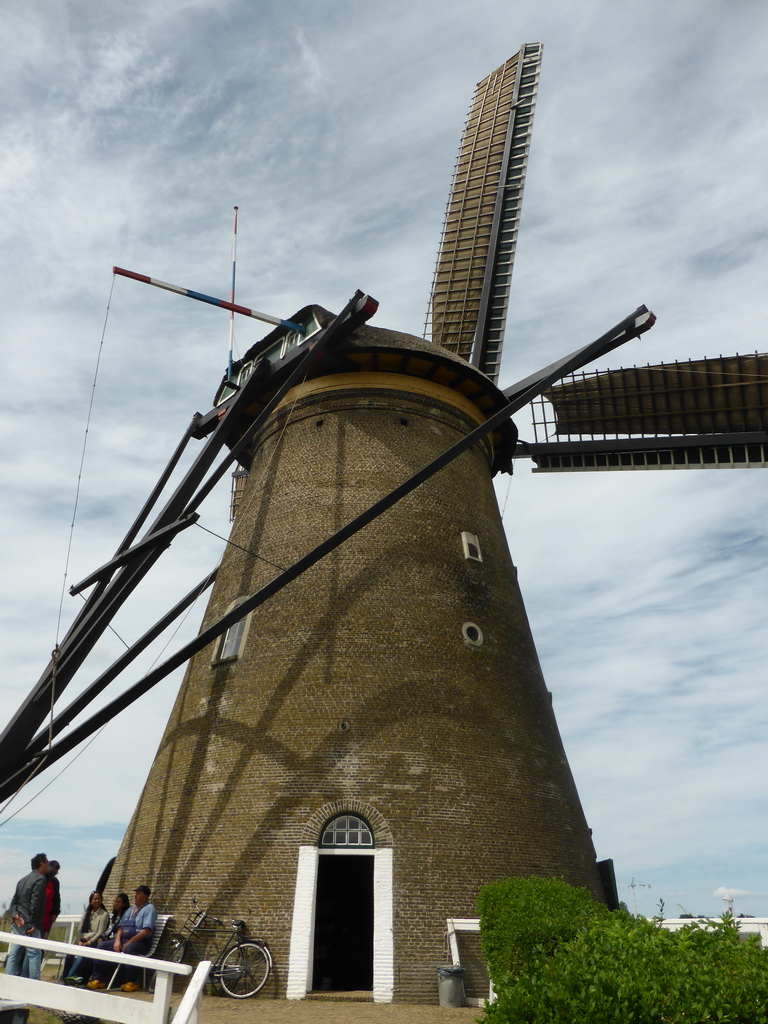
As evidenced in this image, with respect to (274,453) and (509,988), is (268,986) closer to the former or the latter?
(509,988)

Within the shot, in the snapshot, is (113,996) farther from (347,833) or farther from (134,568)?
(134,568)

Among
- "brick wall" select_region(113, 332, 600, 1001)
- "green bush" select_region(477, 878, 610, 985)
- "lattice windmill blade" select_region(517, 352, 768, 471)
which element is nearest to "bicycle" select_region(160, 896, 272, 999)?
"brick wall" select_region(113, 332, 600, 1001)

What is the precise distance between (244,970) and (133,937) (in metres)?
1.50

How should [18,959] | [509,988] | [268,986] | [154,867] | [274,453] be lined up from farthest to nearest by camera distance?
[274,453] → [154,867] → [268,986] → [18,959] → [509,988]

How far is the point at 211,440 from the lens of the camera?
581 inches

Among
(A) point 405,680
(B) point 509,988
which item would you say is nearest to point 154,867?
(A) point 405,680

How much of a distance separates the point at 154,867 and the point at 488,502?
8999 millimetres

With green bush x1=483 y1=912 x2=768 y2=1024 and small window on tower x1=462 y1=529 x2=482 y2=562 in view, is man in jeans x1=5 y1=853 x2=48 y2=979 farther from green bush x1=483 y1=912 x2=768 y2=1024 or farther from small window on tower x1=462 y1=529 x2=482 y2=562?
small window on tower x1=462 y1=529 x2=482 y2=562

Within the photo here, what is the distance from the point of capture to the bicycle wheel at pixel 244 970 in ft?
32.5

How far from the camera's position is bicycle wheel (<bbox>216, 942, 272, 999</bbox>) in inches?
390

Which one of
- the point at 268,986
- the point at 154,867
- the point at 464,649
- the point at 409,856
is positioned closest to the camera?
the point at 268,986

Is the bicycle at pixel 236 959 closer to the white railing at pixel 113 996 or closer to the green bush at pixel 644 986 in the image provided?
the white railing at pixel 113 996

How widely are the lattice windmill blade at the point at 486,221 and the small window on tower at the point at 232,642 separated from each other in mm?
9163

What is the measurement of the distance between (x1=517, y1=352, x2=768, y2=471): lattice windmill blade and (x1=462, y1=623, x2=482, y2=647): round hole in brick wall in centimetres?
668
